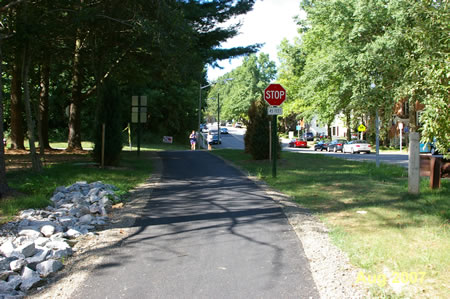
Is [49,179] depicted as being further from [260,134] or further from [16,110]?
[16,110]

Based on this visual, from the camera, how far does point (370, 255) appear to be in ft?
16.9

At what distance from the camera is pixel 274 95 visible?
13.3 metres

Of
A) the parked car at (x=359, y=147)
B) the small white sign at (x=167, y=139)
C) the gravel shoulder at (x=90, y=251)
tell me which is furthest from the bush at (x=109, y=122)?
the small white sign at (x=167, y=139)

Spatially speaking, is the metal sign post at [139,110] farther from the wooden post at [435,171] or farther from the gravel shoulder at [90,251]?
the wooden post at [435,171]

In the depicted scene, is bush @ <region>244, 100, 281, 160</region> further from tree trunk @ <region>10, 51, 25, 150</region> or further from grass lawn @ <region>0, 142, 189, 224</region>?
tree trunk @ <region>10, 51, 25, 150</region>

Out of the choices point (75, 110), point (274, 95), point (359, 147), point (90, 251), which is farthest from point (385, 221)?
point (359, 147)

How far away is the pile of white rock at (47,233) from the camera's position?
4.73 metres

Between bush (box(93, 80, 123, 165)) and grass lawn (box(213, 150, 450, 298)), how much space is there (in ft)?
19.0

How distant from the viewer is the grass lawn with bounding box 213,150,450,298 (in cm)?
462

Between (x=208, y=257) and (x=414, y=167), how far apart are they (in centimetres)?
601

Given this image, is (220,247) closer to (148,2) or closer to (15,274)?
(15,274)

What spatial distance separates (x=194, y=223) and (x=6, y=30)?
12449 mm

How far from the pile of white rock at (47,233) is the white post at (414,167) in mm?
6526

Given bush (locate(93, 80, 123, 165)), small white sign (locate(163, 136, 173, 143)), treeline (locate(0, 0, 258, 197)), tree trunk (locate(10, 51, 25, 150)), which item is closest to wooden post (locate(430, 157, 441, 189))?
treeline (locate(0, 0, 258, 197))
